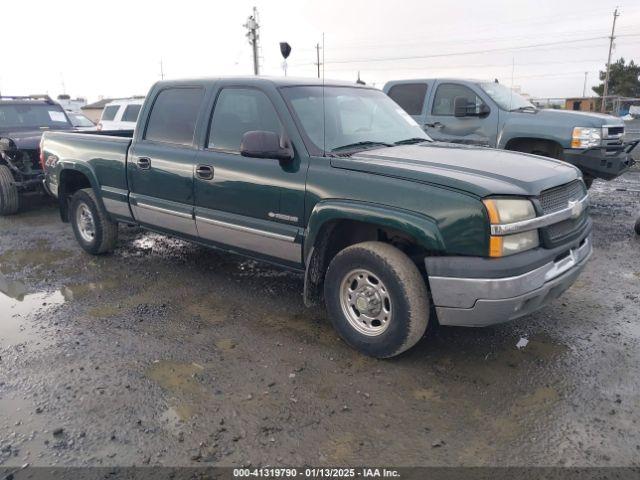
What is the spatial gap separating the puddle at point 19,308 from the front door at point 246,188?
1531 mm

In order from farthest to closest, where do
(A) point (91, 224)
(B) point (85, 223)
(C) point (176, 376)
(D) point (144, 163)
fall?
(B) point (85, 223) < (A) point (91, 224) < (D) point (144, 163) < (C) point (176, 376)

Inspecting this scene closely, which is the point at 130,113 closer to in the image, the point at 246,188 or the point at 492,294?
the point at 246,188

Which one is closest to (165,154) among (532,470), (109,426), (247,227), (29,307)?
(247,227)

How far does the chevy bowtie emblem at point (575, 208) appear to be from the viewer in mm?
3375

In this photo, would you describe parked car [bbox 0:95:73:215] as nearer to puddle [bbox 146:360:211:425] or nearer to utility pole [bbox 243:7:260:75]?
puddle [bbox 146:360:211:425]

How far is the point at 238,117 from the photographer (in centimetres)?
416

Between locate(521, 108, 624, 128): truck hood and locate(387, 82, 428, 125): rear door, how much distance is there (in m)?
1.59

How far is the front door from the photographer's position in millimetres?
3730

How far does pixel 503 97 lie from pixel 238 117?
535 cm

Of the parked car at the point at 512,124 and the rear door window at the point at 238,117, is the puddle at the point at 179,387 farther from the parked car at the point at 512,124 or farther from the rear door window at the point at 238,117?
the parked car at the point at 512,124

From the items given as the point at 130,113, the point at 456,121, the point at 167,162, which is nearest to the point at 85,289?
the point at 167,162

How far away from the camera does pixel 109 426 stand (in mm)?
2779

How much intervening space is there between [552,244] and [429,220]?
2.75 ft

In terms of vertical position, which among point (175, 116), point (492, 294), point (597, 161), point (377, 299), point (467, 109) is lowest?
point (377, 299)
